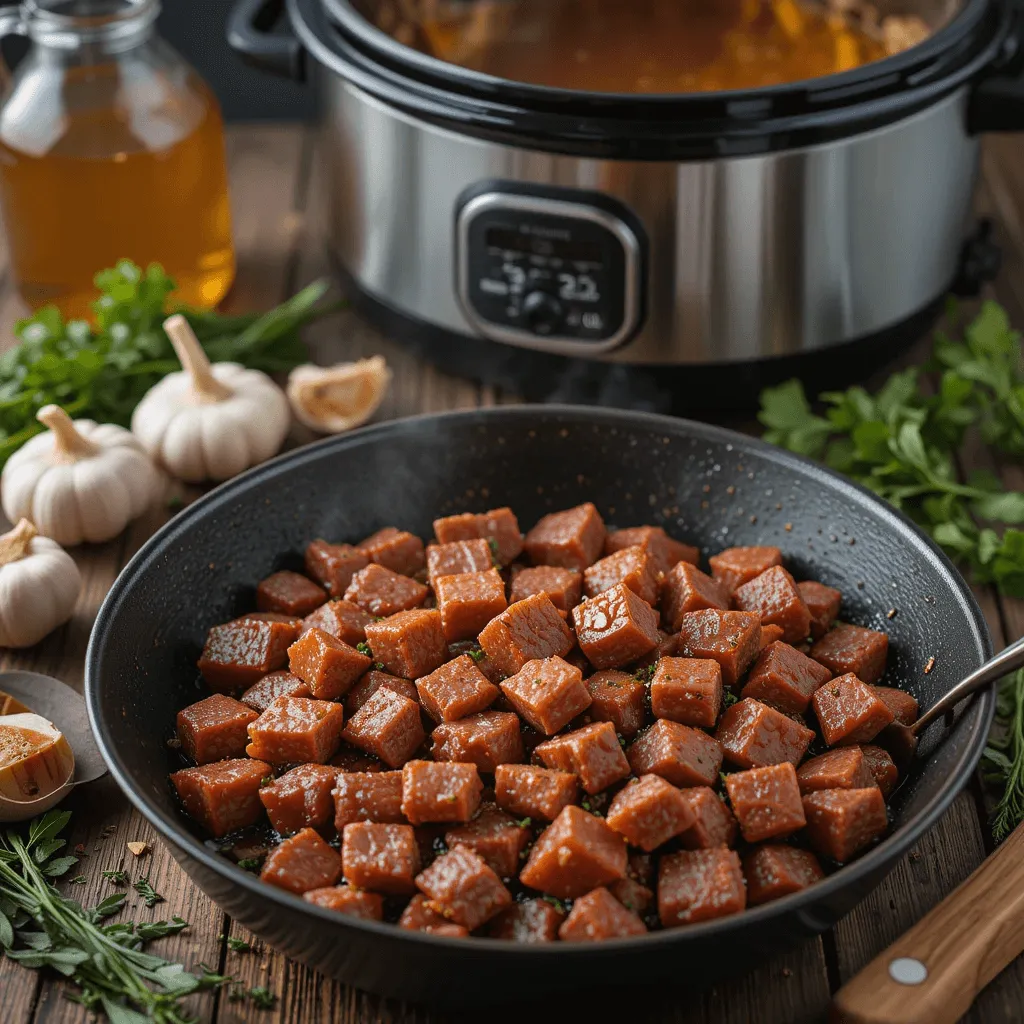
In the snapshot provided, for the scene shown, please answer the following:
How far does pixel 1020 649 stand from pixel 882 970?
0.43m

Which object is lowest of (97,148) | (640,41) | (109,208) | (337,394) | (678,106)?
(337,394)

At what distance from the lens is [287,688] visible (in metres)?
1.99

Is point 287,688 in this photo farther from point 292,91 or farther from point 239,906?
point 292,91

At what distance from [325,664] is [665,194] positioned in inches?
44.1

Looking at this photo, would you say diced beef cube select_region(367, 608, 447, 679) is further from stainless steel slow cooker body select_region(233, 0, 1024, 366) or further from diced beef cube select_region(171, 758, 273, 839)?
stainless steel slow cooker body select_region(233, 0, 1024, 366)

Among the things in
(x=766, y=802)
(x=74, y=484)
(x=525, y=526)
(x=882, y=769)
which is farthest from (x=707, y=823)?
(x=74, y=484)

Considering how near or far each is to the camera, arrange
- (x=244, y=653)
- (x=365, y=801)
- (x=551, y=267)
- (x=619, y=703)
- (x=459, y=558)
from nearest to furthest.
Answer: (x=365, y=801) → (x=619, y=703) → (x=244, y=653) → (x=459, y=558) → (x=551, y=267)

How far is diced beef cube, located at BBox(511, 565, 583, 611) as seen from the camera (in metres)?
2.11

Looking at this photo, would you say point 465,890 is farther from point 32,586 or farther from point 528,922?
point 32,586

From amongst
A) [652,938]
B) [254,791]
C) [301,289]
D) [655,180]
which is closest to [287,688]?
[254,791]

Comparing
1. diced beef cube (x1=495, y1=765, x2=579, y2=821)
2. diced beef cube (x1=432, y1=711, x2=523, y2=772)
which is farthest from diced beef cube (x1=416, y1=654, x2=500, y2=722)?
diced beef cube (x1=495, y1=765, x2=579, y2=821)

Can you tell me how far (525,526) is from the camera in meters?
2.50

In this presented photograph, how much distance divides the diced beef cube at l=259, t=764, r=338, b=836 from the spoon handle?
824mm

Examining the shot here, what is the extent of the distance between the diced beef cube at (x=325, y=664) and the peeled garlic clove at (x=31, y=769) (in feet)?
1.19
